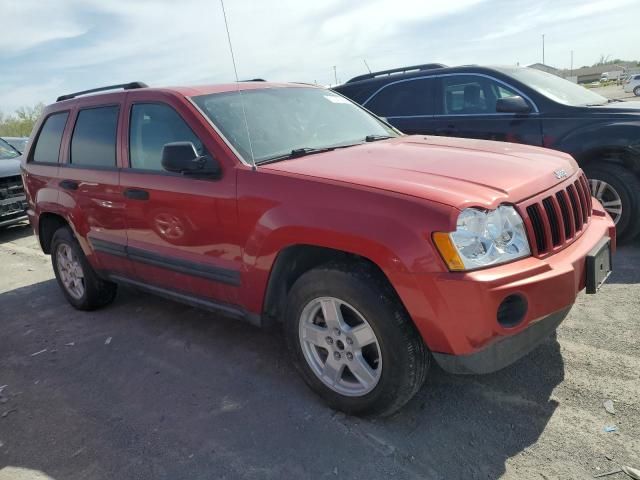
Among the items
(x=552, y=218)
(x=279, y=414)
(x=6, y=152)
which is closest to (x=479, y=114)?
(x=552, y=218)

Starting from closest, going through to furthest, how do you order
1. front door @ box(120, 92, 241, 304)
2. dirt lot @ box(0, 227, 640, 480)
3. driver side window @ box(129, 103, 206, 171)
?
dirt lot @ box(0, 227, 640, 480) → front door @ box(120, 92, 241, 304) → driver side window @ box(129, 103, 206, 171)

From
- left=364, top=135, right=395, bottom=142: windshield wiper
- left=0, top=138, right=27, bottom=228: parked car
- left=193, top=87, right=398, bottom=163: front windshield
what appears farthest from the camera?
left=0, top=138, right=27, bottom=228: parked car

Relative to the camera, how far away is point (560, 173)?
2996 millimetres

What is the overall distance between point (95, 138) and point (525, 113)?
4066 mm

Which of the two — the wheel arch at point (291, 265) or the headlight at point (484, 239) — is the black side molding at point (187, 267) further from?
the headlight at point (484, 239)

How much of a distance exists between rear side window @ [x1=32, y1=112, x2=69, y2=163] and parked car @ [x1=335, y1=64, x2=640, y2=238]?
353cm

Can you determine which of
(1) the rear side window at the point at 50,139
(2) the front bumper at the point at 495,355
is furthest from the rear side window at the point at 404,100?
(2) the front bumper at the point at 495,355

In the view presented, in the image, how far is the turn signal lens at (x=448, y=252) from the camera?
7.53ft

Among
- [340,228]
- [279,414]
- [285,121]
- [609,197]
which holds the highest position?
[285,121]

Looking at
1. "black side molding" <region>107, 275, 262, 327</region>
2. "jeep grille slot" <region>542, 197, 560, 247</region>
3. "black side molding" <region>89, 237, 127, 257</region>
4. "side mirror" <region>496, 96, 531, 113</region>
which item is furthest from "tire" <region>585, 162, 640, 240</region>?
"black side molding" <region>89, 237, 127, 257</region>

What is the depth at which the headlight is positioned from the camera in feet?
7.54

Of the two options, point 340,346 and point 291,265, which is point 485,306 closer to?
point 340,346

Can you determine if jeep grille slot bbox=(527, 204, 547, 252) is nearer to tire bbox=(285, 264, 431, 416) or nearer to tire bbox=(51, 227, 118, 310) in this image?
tire bbox=(285, 264, 431, 416)

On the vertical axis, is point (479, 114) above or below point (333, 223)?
above
